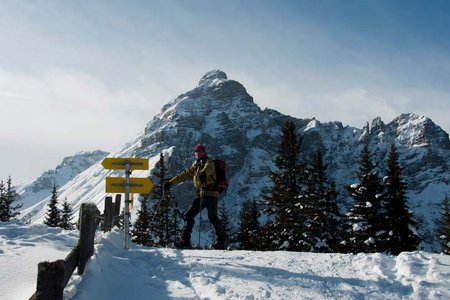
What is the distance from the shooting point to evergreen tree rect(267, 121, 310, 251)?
2803cm

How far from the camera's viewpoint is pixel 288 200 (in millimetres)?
29062

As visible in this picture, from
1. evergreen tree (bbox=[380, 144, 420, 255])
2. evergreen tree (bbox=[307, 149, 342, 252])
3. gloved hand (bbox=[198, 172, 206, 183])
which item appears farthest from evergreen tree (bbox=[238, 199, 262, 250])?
gloved hand (bbox=[198, 172, 206, 183])

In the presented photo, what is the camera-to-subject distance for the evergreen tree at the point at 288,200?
2803 centimetres

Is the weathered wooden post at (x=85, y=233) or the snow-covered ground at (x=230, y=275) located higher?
the weathered wooden post at (x=85, y=233)

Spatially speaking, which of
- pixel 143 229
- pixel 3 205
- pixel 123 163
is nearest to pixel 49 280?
pixel 123 163

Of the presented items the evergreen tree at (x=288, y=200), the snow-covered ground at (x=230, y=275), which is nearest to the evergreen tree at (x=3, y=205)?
the evergreen tree at (x=288, y=200)

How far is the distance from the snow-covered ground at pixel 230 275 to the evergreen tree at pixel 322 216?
1955 centimetres

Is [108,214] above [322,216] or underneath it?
underneath

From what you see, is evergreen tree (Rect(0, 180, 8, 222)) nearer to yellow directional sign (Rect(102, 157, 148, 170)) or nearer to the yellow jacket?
yellow directional sign (Rect(102, 157, 148, 170))

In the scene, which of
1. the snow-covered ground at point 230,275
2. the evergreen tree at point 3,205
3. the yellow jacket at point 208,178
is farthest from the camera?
the evergreen tree at point 3,205

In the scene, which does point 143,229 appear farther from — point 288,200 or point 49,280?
point 49,280

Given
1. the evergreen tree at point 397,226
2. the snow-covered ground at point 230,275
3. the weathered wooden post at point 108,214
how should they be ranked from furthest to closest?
the evergreen tree at point 397,226, the weathered wooden post at point 108,214, the snow-covered ground at point 230,275

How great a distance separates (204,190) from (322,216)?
19897mm

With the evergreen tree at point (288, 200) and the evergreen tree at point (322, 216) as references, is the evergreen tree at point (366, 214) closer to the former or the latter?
the evergreen tree at point (322, 216)
